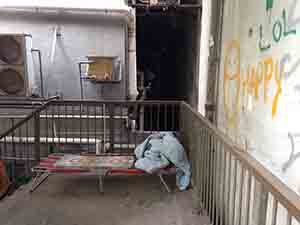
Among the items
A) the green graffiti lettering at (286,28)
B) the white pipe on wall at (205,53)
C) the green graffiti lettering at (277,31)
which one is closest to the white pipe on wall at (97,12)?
the white pipe on wall at (205,53)

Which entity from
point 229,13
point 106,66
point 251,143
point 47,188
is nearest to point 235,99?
point 251,143

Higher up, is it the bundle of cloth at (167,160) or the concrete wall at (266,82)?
the concrete wall at (266,82)

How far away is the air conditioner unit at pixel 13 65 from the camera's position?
179 inches

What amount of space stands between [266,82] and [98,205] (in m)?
1.90

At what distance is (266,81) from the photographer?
6.48 ft

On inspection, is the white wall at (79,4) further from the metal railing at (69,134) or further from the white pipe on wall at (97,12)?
the metal railing at (69,134)

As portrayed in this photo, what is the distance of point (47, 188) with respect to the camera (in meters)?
3.30

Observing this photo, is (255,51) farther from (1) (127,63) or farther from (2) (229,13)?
(1) (127,63)

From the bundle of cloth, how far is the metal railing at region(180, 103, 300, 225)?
12 centimetres

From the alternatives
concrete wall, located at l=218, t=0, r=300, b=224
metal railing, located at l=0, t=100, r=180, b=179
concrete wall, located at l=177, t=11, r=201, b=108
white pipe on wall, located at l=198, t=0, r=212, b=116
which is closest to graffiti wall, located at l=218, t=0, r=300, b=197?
concrete wall, located at l=218, t=0, r=300, b=224

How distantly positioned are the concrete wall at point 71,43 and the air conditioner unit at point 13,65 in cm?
39

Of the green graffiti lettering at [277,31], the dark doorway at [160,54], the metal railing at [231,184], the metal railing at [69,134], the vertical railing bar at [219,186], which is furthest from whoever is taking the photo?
the dark doorway at [160,54]

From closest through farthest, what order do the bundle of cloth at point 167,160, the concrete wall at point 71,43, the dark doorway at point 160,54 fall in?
1. the bundle of cloth at point 167,160
2. the concrete wall at point 71,43
3. the dark doorway at point 160,54

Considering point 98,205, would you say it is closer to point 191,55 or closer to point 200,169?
point 200,169
